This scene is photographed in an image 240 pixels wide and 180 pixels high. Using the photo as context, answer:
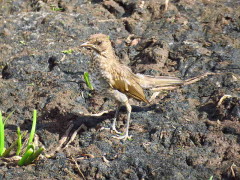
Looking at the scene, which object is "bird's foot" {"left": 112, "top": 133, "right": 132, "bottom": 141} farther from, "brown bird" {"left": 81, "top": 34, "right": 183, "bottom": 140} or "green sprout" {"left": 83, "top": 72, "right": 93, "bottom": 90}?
"green sprout" {"left": 83, "top": 72, "right": 93, "bottom": 90}

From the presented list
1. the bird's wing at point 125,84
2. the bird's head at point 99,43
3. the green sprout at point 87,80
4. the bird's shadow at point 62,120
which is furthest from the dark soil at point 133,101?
the bird's head at point 99,43

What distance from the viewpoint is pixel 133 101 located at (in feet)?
22.6

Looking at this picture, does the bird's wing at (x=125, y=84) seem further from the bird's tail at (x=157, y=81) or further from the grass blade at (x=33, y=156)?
the grass blade at (x=33, y=156)

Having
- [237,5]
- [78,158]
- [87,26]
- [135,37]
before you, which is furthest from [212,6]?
[78,158]

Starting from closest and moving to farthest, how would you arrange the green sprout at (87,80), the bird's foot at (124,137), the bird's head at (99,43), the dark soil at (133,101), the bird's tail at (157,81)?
the dark soil at (133,101), the bird's foot at (124,137), the bird's head at (99,43), the bird's tail at (157,81), the green sprout at (87,80)

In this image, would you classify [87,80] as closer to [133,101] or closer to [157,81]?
[133,101]

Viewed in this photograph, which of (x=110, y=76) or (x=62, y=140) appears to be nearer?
(x=62, y=140)

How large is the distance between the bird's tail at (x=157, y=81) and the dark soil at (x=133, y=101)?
158 millimetres

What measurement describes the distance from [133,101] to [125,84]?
74cm

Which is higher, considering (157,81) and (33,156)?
(157,81)

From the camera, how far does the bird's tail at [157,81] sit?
21.8 feet

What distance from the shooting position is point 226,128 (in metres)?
5.48

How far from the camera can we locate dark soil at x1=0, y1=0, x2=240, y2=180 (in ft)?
16.6

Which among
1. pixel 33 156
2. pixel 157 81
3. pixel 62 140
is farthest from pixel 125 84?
pixel 33 156
